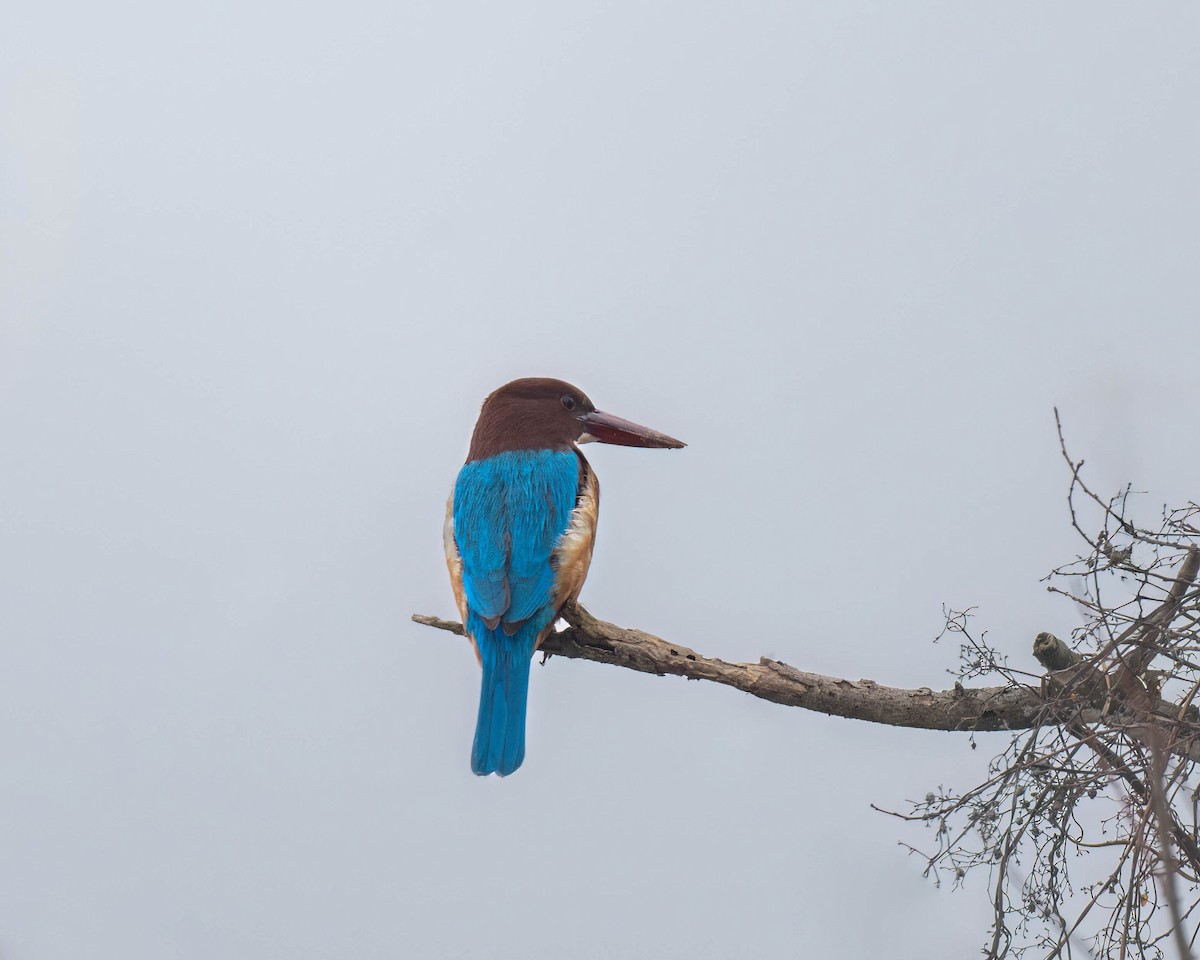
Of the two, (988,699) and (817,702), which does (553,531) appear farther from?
(988,699)

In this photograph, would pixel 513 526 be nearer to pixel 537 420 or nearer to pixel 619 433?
pixel 537 420

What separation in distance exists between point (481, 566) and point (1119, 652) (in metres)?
0.98

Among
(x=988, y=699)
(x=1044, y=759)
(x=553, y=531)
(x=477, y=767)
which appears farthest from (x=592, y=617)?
(x=1044, y=759)

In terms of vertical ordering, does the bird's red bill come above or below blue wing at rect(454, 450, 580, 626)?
above

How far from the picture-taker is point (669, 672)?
1931 millimetres

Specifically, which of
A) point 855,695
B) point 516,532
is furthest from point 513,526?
point 855,695

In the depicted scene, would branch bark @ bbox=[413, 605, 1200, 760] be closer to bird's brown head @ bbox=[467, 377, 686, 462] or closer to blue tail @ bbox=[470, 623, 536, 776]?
blue tail @ bbox=[470, 623, 536, 776]

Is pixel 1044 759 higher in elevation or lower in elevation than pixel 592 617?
lower

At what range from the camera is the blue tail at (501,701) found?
1854 mm

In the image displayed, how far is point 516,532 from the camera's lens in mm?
1962

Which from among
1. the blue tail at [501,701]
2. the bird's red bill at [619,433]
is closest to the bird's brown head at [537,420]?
the bird's red bill at [619,433]

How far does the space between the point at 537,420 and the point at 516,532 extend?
0.99 ft

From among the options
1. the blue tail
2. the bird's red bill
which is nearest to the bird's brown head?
the bird's red bill

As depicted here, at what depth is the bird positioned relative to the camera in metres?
1.88
